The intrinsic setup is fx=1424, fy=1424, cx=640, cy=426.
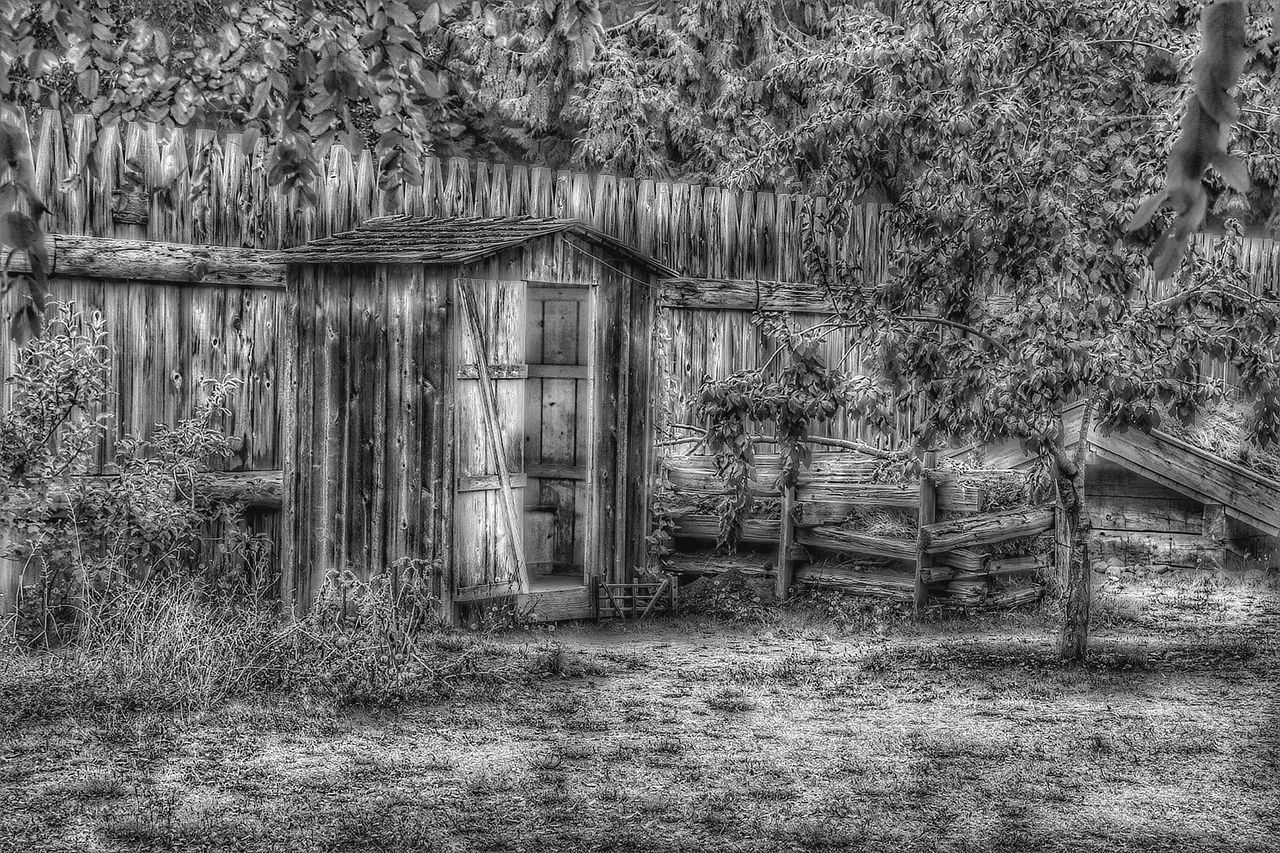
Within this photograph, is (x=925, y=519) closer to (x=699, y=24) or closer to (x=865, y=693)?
(x=865, y=693)

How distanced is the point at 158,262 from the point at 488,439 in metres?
2.52

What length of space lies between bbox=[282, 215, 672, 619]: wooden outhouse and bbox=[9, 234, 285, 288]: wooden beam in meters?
0.27

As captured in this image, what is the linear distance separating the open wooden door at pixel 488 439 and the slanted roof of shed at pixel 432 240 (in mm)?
290

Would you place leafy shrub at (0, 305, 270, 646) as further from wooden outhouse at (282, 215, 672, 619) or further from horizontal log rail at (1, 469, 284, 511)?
wooden outhouse at (282, 215, 672, 619)

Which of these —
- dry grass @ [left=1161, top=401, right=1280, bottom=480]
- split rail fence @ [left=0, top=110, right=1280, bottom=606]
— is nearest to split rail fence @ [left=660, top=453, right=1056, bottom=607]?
split rail fence @ [left=0, top=110, right=1280, bottom=606]

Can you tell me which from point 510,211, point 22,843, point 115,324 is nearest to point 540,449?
point 510,211

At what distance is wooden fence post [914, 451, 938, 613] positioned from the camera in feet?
35.2

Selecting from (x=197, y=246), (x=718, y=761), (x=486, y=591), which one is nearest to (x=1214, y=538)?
(x=486, y=591)

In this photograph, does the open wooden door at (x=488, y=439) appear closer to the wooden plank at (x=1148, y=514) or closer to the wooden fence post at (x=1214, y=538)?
the wooden plank at (x=1148, y=514)

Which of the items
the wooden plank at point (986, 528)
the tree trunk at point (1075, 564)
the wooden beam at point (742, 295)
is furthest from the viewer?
the wooden beam at point (742, 295)

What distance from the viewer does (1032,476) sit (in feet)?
31.0

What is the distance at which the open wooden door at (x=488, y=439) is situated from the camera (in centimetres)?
979

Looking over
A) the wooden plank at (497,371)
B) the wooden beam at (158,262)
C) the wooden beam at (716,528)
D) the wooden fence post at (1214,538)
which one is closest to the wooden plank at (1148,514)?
the wooden fence post at (1214,538)

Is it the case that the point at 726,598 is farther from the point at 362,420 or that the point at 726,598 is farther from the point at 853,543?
the point at 362,420
